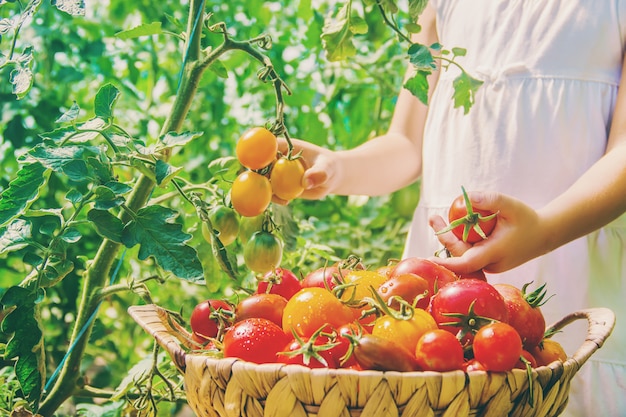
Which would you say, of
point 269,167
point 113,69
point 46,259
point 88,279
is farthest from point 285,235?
point 113,69

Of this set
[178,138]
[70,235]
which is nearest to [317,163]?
[178,138]

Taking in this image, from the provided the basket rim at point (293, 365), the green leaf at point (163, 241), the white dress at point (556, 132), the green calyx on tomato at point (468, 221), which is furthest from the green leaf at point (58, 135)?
the white dress at point (556, 132)

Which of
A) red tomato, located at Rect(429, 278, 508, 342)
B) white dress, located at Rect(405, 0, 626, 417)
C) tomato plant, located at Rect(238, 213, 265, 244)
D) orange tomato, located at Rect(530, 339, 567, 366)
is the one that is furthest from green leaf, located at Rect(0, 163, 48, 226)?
white dress, located at Rect(405, 0, 626, 417)

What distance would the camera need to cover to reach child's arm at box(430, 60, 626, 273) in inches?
37.3

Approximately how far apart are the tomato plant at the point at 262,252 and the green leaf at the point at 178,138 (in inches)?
9.9

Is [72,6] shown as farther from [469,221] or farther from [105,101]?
[469,221]

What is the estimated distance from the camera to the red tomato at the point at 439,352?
2.33ft

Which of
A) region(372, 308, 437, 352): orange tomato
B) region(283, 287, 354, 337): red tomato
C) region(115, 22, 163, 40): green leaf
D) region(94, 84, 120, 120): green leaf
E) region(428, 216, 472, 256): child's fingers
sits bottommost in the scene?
region(283, 287, 354, 337): red tomato

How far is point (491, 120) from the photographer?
4.50 ft

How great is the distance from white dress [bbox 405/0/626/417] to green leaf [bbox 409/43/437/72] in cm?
28

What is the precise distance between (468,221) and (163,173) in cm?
38

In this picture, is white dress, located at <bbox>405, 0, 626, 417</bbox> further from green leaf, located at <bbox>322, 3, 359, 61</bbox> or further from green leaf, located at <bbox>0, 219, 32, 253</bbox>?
green leaf, located at <bbox>0, 219, 32, 253</bbox>

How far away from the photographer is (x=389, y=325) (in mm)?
765

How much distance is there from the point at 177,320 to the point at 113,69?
1106 millimetres
